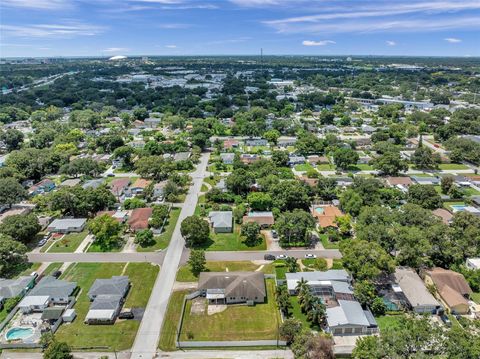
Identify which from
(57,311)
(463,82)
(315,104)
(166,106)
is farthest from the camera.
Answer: (463,82)

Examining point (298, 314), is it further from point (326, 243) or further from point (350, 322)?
point (326, 243)

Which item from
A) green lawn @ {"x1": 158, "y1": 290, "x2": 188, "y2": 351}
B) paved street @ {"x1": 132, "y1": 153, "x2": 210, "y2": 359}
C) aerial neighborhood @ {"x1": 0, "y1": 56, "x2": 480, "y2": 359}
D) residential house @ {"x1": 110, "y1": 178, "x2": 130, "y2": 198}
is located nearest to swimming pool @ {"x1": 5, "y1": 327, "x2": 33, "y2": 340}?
aerial neighborhood @ {"x1": 0, "y1": 56, "x2": 480, "y2": 359}

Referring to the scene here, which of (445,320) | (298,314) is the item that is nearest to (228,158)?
(298,314)

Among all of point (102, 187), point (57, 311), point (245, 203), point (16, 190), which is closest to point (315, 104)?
point (245, 203)

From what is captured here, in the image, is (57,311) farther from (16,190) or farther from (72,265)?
(16,190)

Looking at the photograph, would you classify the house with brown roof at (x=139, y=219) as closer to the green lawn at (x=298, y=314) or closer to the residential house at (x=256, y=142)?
the green lawn at (x=298, y=314)

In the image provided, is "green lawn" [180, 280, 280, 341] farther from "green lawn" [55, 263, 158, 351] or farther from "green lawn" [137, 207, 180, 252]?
"green lawn" [137, 207, 180, 252]
